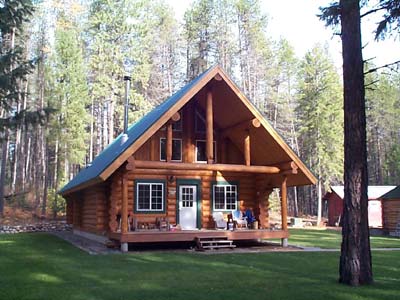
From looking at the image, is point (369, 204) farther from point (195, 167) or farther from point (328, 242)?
point (195, 167)

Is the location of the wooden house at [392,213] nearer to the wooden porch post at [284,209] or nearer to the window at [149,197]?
the wooden porch post at [284,209]

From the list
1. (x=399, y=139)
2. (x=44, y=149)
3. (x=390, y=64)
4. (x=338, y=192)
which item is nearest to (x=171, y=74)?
(x=44, y=149)

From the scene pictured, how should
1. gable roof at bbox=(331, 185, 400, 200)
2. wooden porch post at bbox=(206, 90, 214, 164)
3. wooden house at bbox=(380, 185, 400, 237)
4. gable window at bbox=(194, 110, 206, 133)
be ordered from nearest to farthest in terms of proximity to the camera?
wooden porch post at bbox=(206, 90, 214, 164), gable window at bbox=(194, 110, 206, 133), wooden house at bbox=(380, 185, 400, 237), gable roof at bbox=(331, 185, 400, 200)

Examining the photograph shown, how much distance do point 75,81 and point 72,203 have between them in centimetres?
866

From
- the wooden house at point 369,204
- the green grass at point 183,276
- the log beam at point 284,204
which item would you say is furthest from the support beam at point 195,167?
the wooden house at point 369,204

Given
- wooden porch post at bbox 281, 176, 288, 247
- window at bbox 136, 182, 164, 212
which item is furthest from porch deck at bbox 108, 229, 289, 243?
window at bbox 136, 182, 164, 212

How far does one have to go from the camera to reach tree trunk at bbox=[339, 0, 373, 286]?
8469mm

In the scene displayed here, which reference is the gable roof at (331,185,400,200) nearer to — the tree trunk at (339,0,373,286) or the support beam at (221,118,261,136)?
the support beam at (221,118,261,136)

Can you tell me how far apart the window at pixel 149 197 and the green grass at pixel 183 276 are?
360 cm

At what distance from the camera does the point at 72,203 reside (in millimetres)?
24938

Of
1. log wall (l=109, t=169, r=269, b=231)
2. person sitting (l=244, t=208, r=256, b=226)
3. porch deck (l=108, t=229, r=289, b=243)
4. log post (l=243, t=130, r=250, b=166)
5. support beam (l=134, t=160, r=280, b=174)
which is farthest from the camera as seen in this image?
person sitting (l=244, t=208, r=256, b=226)

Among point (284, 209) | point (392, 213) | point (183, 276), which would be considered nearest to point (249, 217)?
point (284, 209)

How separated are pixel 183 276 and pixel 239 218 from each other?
8.73 m

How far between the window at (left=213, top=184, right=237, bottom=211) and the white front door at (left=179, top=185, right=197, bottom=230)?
2.91 ft
